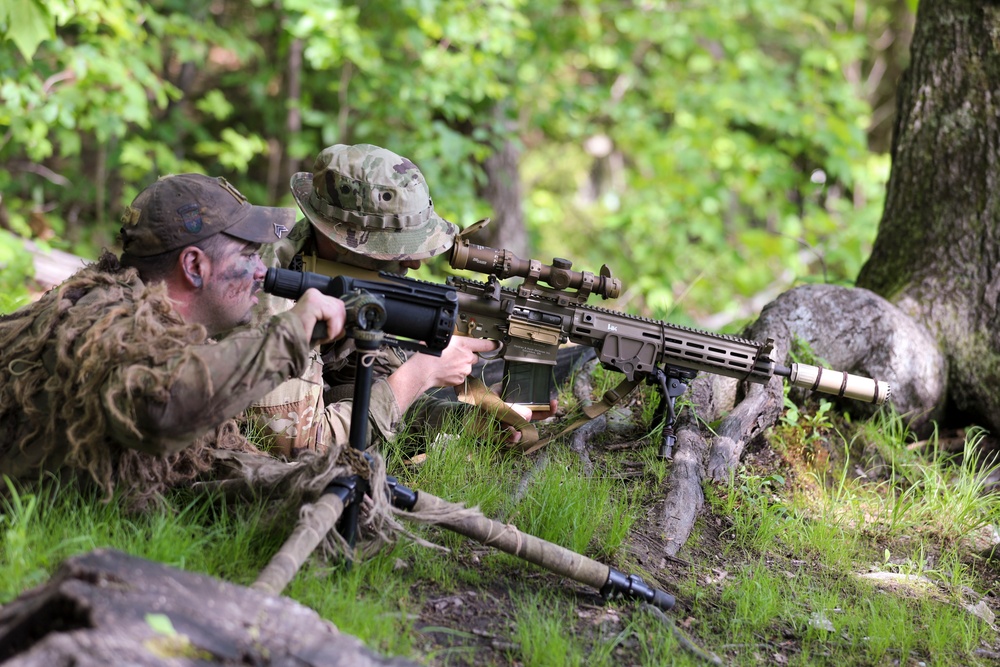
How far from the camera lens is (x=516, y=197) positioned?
9992 millimetres

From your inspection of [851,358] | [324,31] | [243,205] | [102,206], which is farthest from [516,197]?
[243,205]

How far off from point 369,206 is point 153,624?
2320 millimetres

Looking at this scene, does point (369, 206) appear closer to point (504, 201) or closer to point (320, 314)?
point (320, 314)

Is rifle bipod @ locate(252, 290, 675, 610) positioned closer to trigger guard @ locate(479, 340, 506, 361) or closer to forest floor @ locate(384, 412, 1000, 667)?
forest floor @ locate(384, 412, 1000, 667)

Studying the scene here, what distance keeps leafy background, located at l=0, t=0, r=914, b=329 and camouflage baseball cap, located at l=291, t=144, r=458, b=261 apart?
246cm

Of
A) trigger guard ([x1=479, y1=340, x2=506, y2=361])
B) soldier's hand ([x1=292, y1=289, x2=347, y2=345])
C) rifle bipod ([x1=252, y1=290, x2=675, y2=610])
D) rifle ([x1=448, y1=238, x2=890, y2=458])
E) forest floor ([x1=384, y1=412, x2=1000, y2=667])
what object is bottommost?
forest floor ([x1=384, y1=412, x2=1000, y2=667])

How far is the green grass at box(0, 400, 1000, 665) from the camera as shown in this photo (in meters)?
2.84

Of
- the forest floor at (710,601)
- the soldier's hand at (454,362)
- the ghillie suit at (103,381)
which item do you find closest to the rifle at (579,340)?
the soldier's hand at (454,362)

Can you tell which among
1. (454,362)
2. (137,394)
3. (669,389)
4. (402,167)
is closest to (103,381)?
(137,394)

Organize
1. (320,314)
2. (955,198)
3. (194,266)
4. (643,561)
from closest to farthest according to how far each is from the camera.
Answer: (320,314) → (194,266) → (643,561) → (955,198)

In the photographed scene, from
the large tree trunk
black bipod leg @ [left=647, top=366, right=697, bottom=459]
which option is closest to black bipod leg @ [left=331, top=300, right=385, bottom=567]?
black bipod leg @ [left=647, top=366, right=697, bottom=459]

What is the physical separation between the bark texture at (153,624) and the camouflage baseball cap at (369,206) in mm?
1957

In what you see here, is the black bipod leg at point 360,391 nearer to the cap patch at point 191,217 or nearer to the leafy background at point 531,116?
the cap patch at point 191,217

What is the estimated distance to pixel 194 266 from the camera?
10.4 ft
